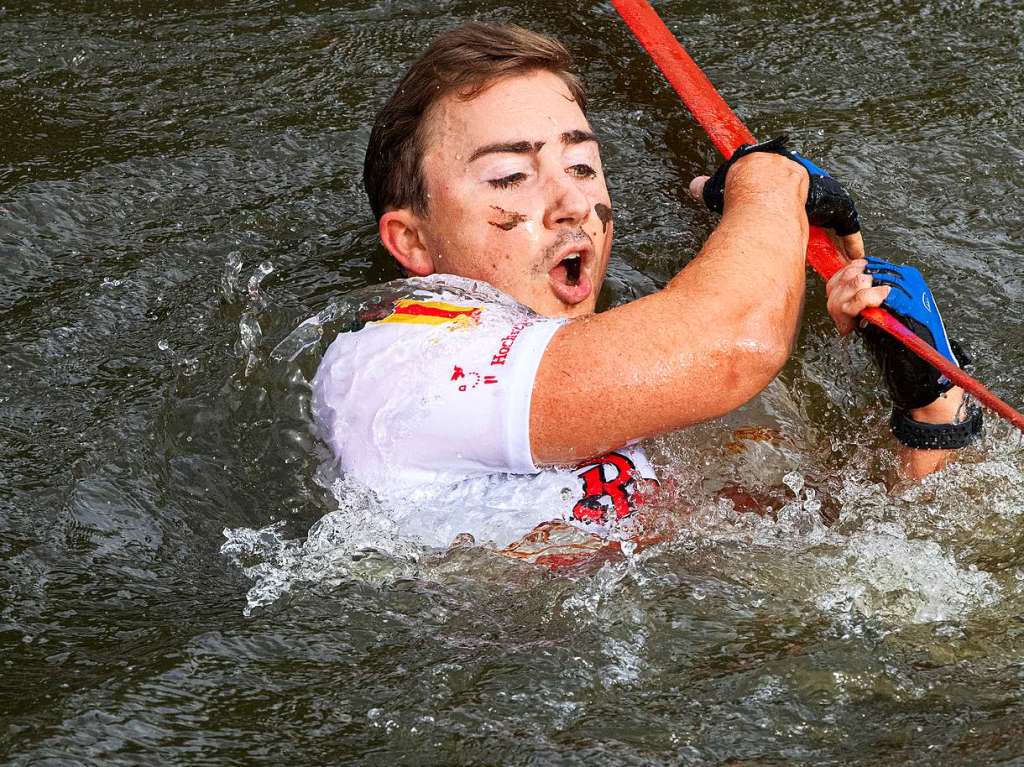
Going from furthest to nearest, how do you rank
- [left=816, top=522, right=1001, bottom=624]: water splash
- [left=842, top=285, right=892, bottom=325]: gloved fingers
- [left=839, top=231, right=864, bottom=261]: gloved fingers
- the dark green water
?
1. [left=839, top=231, right=864, bottom=261]: gloved fingers
2. [left=842, top=285, right=892, bottom=325]: gloved fingers
3. [left=816, top=522, right=1001, bottom=624]: water splash
4. the dark green water

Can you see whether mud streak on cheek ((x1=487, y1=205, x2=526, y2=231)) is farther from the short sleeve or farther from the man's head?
the short sleeve

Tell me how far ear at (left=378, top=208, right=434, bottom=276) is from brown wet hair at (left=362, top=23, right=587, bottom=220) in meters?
0.03

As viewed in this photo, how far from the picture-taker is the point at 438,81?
3.61m

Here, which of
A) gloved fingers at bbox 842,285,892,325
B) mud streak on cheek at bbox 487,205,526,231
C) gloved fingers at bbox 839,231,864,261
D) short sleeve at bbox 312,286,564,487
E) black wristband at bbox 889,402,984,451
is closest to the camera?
short sleeve at bbox 312,286,564,487

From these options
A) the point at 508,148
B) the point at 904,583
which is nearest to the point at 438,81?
the point at 508,148

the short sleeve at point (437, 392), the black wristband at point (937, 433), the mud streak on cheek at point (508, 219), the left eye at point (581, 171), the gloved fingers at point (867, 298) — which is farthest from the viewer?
the left eye at point (581, 171)

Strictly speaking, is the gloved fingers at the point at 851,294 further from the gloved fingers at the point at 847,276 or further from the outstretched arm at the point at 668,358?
the outstretched arm at the point at 668,358

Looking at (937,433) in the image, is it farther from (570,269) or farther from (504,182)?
(504,182)

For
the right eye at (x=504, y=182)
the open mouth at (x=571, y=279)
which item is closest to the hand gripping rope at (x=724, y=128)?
the open mouth at (x=571, y=279)

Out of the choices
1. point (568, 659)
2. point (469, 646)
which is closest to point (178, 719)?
point (469, 646)

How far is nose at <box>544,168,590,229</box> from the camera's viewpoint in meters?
3.44

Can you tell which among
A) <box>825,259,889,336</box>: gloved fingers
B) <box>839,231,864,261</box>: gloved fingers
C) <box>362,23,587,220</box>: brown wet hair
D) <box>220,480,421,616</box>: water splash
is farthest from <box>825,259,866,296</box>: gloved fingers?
<box>220,480,421,616</box>: water splash

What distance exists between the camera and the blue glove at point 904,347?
10.1 feet

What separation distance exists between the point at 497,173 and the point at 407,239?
1.14ft
